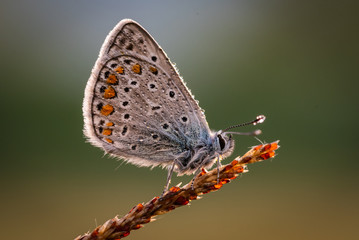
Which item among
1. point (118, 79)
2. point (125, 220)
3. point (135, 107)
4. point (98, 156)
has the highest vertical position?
point (118, 79)

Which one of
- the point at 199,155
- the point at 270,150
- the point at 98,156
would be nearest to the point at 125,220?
the point at 270,150

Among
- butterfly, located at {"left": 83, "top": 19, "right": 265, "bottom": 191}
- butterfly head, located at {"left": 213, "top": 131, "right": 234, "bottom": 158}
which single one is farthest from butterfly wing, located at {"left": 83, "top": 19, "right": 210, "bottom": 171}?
butterfly head, located at {"left": 213, "top": 131, "right": 234, "bottom": 158}

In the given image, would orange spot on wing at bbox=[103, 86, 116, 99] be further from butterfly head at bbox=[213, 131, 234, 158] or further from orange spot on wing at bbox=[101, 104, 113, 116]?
butterfly head at bbox=[213, 131, 234, 158]

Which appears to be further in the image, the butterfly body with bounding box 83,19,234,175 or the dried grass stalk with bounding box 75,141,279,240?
the butterfly body with bounding box 83,19,234,175

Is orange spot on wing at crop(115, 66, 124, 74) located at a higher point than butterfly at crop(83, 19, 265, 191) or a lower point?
higher

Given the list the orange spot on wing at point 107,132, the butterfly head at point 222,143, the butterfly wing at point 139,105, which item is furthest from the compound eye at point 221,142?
the orange spot on wing at point 107,132

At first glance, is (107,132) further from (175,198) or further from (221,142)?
(175,198)

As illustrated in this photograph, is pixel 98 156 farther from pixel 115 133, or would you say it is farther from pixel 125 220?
pixel 125 220
